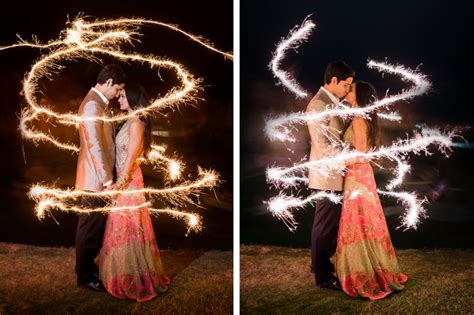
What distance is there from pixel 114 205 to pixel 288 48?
72.3 inches

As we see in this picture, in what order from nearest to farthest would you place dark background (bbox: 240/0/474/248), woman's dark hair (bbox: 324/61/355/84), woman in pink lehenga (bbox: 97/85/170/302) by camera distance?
woman in pink lehenga (bbox: 97/85/170/302)
woman's dark hair (bbox: 324/61/355/84)
dark background (bbox: 240/0/474/248)

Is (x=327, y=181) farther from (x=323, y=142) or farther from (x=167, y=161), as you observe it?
(x=167, y=161)

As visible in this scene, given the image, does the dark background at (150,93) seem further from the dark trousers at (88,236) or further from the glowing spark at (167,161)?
the dark trousers at (88,236)

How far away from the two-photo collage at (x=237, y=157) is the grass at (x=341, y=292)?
11 millimetres

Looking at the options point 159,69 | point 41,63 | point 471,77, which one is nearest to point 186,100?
point 159,69

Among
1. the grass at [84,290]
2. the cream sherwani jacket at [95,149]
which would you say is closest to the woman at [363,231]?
the grass at [84,290]

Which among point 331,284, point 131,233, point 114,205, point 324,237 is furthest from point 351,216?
point 114,205

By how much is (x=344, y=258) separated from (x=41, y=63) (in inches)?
109

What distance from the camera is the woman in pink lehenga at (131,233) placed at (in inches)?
154

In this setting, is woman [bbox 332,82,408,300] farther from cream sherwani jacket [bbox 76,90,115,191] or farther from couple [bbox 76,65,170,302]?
cream sherwani jacket [bbox 76,90,115,191]

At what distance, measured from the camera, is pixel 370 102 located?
13.5 feet

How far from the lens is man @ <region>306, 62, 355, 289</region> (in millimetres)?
4066

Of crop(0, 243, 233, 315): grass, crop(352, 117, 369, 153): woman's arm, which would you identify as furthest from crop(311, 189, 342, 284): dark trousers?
crop(0, 243, 233, 315): grass

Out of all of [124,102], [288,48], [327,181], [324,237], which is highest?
[288,48]
